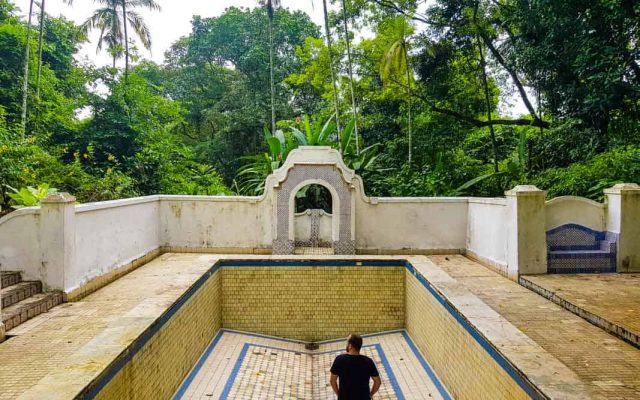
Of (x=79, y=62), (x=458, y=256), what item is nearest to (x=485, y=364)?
(x=458, y=256)

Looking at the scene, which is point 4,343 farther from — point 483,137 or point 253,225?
point 483,137

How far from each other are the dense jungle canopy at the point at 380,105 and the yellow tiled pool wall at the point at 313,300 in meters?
3.33

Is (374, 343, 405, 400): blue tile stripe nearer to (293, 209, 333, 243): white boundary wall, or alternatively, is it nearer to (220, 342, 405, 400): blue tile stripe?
(220, 342, 405, 400): blue tile stripe

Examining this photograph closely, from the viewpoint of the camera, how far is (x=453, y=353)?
459 centimetres

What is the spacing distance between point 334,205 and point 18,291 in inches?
206

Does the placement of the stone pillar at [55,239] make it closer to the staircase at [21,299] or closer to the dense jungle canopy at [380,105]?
the staircase at [21,299]

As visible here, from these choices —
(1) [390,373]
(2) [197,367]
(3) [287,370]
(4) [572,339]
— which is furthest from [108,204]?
(4) [572,339]

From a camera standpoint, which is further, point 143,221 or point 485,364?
point 143,221

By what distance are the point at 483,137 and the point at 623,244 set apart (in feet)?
33.0

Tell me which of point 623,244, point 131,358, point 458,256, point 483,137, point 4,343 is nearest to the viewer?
point 131,358

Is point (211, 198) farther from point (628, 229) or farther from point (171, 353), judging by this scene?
point (628, 229)

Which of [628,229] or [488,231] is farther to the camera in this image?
[488,231]

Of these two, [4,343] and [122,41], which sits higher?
[122,41]

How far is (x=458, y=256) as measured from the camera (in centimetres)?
845
